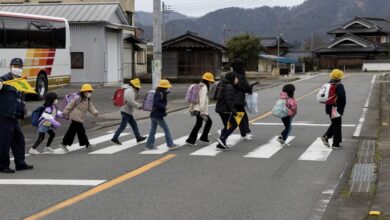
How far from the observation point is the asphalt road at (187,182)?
20.9 feet

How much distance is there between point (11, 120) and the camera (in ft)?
28.7

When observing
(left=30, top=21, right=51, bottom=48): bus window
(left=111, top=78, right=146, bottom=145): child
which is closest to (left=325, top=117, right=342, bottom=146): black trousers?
(left=111, top=78, right=146, bottom=145): child

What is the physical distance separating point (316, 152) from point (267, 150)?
3.07 ft

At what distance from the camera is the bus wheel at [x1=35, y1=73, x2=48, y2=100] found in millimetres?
22922

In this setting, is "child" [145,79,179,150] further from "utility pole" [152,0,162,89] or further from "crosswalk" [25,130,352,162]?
"utility pole" [152,0,162,89]

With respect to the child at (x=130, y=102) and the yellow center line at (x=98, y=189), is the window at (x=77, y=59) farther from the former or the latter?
the yellow center line at (x=98, y=189)

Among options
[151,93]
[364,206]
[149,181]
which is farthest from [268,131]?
[364,206]

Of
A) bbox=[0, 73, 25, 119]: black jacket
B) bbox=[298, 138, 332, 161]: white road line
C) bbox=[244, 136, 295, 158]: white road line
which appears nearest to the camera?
bbox=[0, 73, 25, 119]: black jacket

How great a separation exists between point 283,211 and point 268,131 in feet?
25.3

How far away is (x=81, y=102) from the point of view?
11016 mm

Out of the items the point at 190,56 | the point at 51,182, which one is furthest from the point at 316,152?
the point at 190,56

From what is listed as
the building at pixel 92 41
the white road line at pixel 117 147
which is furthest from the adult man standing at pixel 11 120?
the building at pixel 92 41

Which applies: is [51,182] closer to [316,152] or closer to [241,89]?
[241,89]

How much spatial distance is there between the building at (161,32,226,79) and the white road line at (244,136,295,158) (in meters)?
32.6
